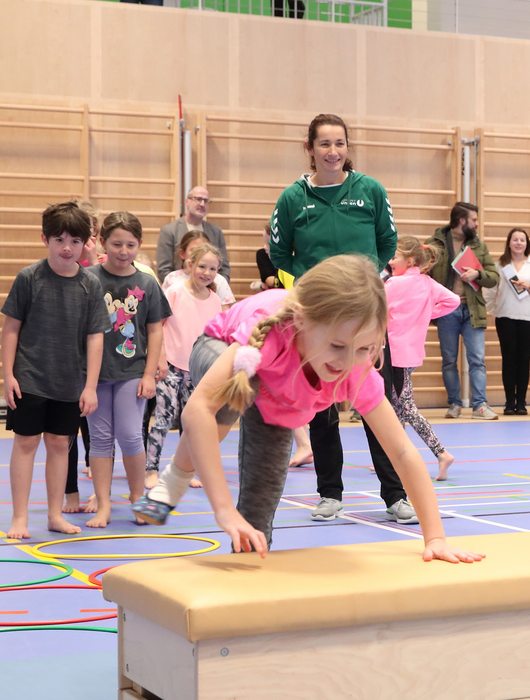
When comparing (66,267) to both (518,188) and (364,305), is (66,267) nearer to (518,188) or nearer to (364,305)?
(364,305)

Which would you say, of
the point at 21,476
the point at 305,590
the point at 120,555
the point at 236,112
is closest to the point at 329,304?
the point at 305,590

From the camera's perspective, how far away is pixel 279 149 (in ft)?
30.9

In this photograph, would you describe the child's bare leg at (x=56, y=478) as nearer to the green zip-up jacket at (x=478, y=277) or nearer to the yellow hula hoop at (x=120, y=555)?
the yellow hula hoop at (x=120, y=555)

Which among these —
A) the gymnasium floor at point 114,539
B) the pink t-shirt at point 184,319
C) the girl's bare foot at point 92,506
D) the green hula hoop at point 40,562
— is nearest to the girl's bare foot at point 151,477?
the gymnasium floor at point 114,539

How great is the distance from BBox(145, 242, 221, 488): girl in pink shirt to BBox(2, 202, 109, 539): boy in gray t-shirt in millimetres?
1107

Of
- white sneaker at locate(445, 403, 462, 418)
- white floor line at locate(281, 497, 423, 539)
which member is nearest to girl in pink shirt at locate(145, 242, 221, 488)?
white floor line at locate(281, 497, 423, 539)

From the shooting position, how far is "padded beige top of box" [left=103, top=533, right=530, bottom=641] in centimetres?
177

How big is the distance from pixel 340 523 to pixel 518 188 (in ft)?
21.8

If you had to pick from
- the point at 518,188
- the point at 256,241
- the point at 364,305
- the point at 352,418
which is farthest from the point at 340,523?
the point at 518,188

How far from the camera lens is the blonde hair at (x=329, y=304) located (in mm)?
2084

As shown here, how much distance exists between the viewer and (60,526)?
4012mm

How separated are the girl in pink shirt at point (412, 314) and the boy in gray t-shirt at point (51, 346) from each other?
154 cm

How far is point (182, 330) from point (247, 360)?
320 cm

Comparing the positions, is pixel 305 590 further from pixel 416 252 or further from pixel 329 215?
pixel 416 252
